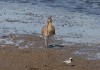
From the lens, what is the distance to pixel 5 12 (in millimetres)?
24828

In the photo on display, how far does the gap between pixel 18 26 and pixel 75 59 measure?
6.39 meters

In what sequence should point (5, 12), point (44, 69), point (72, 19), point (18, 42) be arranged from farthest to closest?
1. point (5, 12)
2. point (72, 19)
3. point (18, 42)
4. point (44, 69)

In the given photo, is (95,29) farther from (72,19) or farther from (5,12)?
(5,12)

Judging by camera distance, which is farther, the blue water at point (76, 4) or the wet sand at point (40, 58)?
the blue water at point (76, 4)

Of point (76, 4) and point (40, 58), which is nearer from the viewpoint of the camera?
point (40, 58)

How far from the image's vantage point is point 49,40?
17.5 meters

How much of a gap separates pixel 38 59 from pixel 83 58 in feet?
4.68

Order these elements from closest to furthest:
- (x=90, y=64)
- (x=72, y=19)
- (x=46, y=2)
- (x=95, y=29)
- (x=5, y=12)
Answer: (x=90, y=64)
(x=95, y=29)
(x=72, y=19)
(x=5, y=12)
(x=46, y=2)

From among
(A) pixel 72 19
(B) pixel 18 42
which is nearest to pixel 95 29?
(A) pixel 72 19

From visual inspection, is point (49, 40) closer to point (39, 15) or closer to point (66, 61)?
point (66, 61)

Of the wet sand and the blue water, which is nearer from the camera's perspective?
the wet sand

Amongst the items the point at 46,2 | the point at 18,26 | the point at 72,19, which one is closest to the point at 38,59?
the point at 18,26

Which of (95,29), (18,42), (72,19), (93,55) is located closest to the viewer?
(93,55)

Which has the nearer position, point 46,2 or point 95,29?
point 95,29
